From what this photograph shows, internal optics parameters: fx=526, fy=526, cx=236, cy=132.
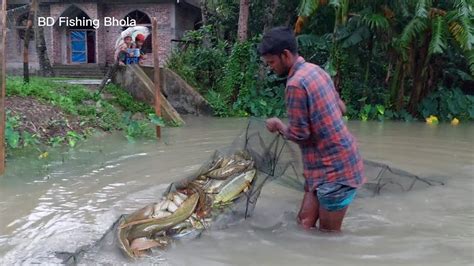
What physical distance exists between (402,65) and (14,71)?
17.7m

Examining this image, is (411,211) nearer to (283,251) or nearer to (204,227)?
(283,251)

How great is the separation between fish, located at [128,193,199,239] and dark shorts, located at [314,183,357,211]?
1092 millimetres

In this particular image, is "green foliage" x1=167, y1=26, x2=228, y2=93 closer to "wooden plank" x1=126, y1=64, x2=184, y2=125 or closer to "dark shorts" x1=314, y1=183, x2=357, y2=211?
"wooden plank" x1=126, y1=64, x2=184, y2=125

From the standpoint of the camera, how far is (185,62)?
1530 centimetres

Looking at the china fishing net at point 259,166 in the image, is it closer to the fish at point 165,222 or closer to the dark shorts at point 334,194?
the fish at point 165,222

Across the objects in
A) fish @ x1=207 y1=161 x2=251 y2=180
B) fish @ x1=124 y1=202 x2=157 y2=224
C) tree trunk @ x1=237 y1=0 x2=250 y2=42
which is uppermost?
tree trunk @ x1=237 y1=0 x2=250 y2=42

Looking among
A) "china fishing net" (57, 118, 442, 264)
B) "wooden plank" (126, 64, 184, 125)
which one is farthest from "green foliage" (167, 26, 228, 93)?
"china fishing net" (57, 118, 442, 264)

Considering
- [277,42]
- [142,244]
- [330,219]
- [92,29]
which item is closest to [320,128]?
[277,42]

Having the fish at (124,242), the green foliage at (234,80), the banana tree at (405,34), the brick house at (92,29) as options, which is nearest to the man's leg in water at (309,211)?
the fish at (124,242)

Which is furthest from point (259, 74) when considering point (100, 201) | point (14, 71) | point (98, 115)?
point (14, 71)

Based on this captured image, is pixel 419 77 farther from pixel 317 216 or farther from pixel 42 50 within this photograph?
pixel 42 50

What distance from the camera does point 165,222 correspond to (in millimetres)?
4012

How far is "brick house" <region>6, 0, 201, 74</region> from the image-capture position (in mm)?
22547

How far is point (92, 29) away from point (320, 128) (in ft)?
72.4
